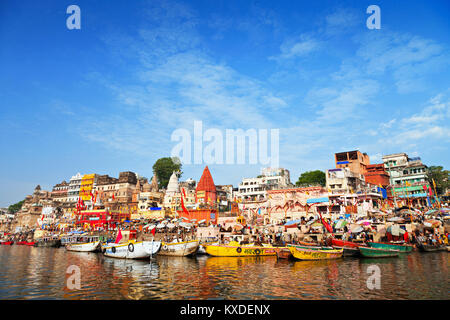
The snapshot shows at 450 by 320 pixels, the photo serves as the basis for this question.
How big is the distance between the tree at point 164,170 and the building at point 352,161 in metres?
41.7

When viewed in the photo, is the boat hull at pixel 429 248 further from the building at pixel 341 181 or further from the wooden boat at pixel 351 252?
the building at pixel 341 181

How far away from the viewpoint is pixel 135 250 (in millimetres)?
25156

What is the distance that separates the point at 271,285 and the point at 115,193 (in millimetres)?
66020

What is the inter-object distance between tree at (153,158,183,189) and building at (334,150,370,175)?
41.7m

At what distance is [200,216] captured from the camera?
48469 millimetres

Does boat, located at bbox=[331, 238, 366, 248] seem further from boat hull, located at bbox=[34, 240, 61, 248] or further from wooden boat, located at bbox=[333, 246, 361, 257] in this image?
boat hull, located at bbox=[34, 240, 61, 248]

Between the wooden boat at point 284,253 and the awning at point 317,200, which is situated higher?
the awning at point 317,200

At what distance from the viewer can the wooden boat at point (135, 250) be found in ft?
79.7

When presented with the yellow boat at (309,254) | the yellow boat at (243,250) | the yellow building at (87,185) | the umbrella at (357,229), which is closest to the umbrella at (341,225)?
the umbrella at (357,229)

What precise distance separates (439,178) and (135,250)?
53842mm

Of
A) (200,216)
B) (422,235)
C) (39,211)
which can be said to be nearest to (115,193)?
(39,211)

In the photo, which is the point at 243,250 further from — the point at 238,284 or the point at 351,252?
the point at 238,284

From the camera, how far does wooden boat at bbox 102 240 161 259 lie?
79.7 ft
